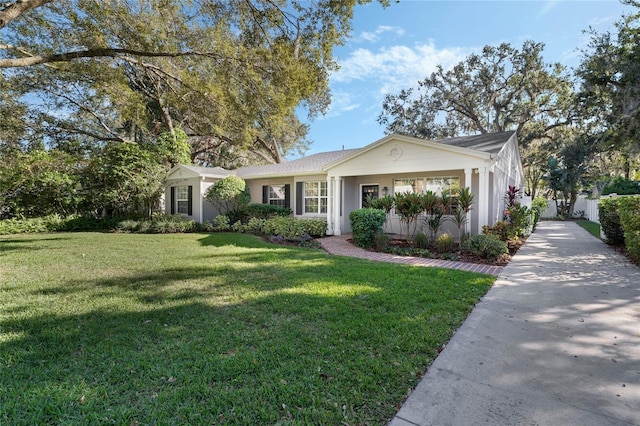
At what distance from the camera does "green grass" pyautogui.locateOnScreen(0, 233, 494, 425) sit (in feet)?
7.46

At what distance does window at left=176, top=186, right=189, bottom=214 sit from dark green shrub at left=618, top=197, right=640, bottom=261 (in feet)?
56.2

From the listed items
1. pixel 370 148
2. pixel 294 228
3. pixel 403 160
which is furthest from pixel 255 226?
pixel 403 160

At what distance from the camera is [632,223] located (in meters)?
6.98

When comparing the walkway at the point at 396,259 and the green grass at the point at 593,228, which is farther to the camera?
the green grass at the point at 593,228

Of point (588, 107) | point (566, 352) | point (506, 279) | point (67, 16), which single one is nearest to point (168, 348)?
point (566, 352)

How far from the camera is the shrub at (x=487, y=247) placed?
7.69 metres

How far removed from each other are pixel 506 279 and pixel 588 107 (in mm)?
13314

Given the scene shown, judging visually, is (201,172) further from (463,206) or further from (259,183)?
(463,206)

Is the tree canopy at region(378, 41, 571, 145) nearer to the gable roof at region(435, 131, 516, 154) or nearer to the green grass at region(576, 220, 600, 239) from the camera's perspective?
the green grass at region(576, 220, 600, 239)

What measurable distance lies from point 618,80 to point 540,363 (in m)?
13.8

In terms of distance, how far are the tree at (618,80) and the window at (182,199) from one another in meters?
18.7

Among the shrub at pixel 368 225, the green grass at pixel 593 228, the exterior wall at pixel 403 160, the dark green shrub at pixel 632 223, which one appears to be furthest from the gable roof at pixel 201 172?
the green grass at pixel 593 228

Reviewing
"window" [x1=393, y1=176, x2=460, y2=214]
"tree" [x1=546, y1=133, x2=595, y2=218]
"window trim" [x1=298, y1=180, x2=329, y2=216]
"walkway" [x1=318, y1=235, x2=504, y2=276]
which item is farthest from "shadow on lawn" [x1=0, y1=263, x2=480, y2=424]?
"tree" [x1=546, y1=133, x2=595, y2=218]

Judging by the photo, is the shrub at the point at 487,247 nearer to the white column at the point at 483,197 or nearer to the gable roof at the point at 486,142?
the white column at the point at 483,197
